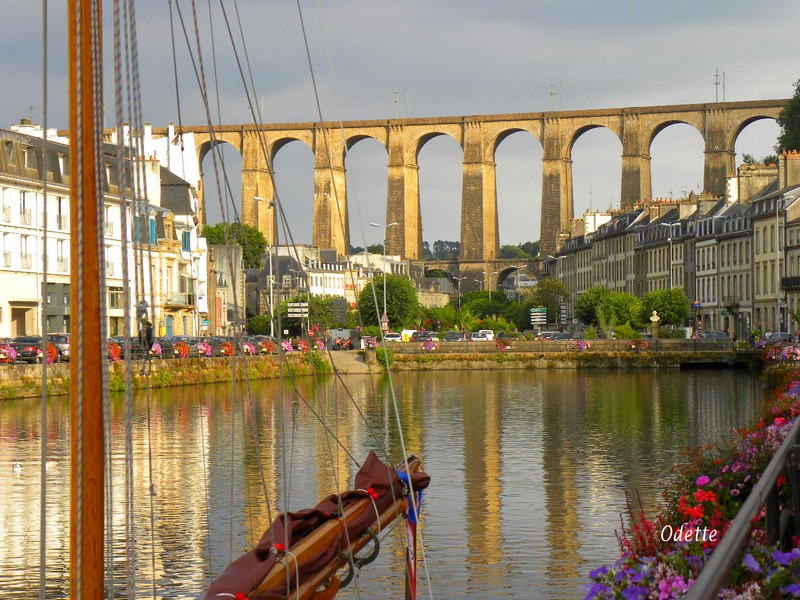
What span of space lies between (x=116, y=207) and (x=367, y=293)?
29445 millimetres

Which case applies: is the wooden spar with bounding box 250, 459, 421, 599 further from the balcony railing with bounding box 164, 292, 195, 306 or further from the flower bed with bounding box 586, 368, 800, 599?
the balcony railing with bounding box 164, 292, 195, 306

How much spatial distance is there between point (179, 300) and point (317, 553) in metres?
54.0

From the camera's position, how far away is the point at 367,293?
3157 inches

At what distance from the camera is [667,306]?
→ 235ft

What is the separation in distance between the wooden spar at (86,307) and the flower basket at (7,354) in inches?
1265

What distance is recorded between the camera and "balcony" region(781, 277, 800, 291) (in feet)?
202

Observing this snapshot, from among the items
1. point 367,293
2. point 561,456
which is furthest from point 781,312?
point 561,456

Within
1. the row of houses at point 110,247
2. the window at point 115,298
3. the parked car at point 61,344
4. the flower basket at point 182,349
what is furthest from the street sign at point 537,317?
the parked car at point 61,344

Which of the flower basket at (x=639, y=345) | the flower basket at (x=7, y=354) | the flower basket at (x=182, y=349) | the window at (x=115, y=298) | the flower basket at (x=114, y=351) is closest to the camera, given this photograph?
the flower basket at (x=7, y=354)

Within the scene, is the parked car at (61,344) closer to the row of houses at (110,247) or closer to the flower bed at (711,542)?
the row of houses at (110,247)

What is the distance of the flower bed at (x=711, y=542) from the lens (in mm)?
4664

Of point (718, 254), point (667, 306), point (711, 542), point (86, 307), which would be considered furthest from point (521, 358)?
point (86, 307)

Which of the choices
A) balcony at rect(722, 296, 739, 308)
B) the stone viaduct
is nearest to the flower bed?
balcony at rect(722, 296, 739, 308)

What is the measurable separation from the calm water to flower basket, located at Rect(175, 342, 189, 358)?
6763 millimetres
